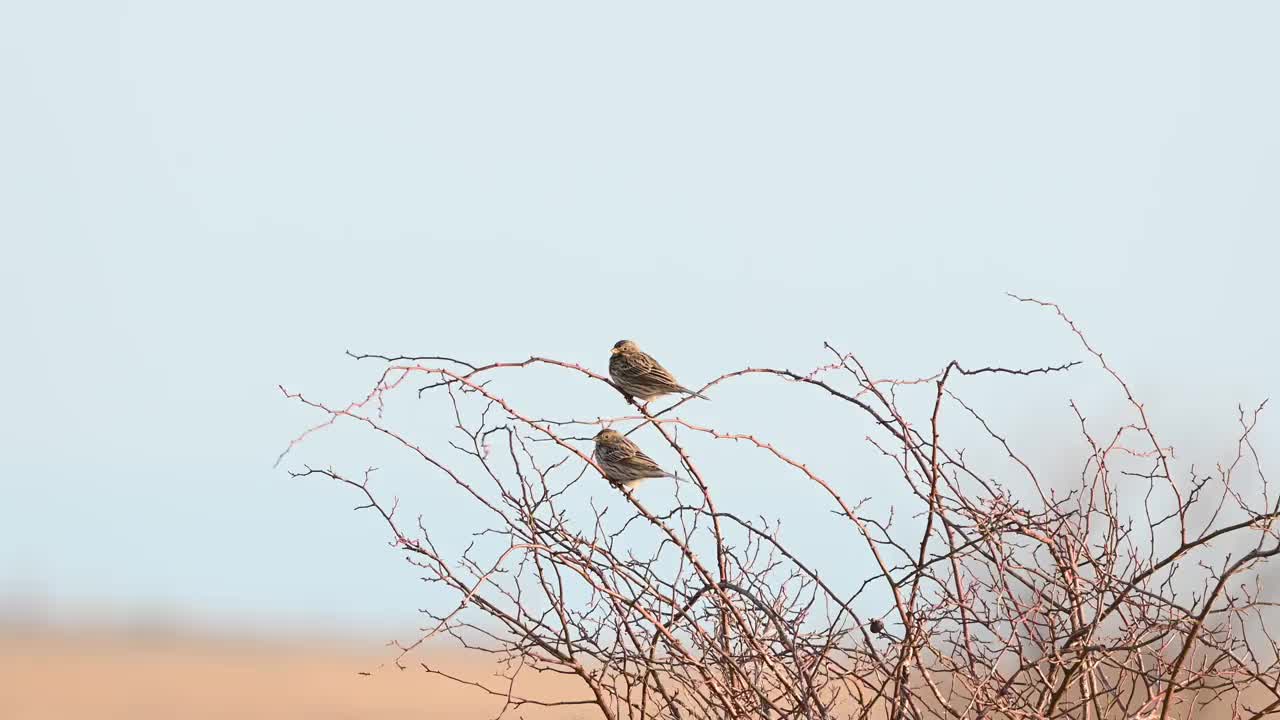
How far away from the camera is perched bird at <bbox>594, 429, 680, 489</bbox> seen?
450 cm

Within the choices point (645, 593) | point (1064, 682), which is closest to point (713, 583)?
point (645, 593)

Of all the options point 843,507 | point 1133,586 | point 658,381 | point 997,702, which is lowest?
point 997,702

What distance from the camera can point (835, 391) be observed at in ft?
10.8

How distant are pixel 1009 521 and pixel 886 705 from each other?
75 cm

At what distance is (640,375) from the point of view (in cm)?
475

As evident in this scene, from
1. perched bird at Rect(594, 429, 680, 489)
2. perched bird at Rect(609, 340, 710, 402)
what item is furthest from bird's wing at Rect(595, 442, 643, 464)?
perched bird at Rect(609, 340, 710, 402)

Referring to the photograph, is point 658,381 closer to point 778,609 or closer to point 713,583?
point 778,609

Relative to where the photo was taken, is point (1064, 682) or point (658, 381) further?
point (658, 381)

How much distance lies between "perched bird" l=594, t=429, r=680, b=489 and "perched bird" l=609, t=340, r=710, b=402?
0.20 metres

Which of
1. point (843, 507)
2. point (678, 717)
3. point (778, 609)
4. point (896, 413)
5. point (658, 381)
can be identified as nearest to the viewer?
point (843, 507)

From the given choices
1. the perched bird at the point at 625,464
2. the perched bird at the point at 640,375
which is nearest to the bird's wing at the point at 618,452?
the perched bird at the point at 625,464

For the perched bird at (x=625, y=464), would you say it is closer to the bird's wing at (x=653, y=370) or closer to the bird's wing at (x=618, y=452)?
the bird's wing at (x=618, y=452)

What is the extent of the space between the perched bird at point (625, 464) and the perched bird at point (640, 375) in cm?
20

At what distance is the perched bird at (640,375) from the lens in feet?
15.4
